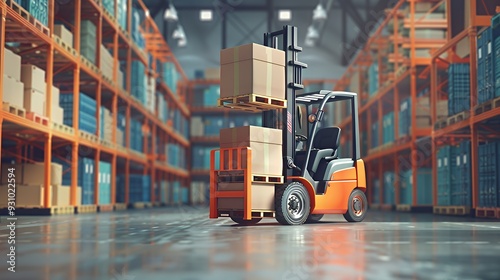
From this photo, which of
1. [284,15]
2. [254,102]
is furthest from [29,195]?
[284,15]

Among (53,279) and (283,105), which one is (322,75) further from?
(53,279)

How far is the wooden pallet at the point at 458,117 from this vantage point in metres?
11.8

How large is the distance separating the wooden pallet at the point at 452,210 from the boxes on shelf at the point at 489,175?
3.13ft

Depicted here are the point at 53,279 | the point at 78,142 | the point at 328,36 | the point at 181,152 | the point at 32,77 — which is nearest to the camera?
the point at 53,279

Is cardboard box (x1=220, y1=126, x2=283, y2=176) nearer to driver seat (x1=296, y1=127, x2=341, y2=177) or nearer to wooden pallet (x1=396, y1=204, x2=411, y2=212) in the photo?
driver seat (x1=296, y1=127, x2=341, y2=177)

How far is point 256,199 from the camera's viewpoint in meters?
8.41

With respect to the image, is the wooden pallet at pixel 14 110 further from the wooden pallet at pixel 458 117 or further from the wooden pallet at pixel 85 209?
the wooden pallet at pixel 458 117

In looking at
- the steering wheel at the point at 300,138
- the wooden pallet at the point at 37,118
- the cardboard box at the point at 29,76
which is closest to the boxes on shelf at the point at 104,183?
the wooden pallet at the point at 37,118

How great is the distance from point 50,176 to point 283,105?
587 cm

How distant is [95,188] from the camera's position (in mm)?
15320

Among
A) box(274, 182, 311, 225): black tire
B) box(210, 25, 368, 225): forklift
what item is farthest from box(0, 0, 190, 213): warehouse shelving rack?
box(274, 182, 311, 225): black tire

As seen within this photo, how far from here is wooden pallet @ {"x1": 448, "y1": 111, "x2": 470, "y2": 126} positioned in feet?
38.7

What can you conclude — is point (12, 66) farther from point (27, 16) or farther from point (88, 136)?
point (88, 136)

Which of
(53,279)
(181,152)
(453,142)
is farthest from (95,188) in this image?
(181,152)
